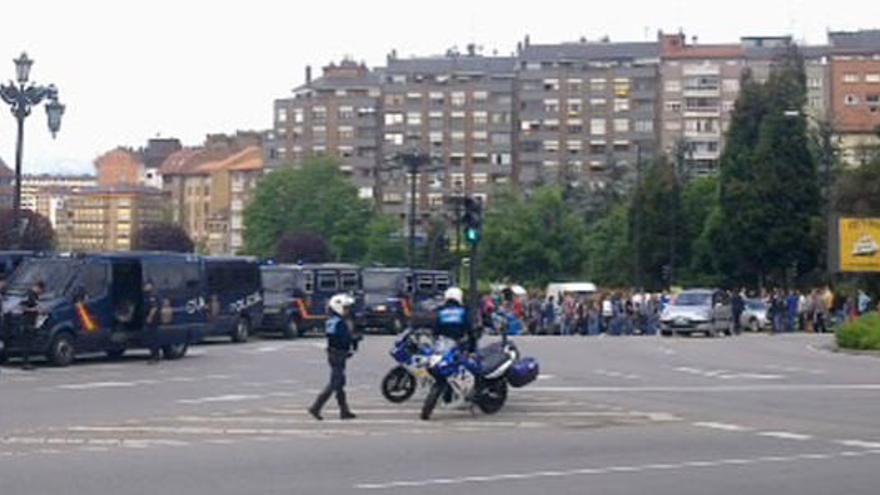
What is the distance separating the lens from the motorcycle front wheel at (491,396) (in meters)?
23.5

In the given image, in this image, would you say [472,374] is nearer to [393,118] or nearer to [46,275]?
[46,275]

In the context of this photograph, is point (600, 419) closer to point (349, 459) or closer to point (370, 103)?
point (349, 459)

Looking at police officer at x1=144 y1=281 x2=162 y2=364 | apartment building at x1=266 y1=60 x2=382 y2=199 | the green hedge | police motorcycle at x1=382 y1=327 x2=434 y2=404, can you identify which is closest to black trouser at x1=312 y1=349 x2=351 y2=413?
police motorcycle at x1=382 y1=327 x2=434 y2=404

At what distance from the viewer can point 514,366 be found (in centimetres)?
2402

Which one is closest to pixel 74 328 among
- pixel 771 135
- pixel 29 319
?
pixel 29 319

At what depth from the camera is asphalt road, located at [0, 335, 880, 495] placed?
1545 cm

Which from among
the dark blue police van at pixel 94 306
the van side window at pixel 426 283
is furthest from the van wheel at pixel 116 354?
the van side window at pixel 426 283

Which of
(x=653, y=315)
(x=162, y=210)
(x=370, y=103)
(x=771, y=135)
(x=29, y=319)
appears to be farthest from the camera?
(x=162, y=210)

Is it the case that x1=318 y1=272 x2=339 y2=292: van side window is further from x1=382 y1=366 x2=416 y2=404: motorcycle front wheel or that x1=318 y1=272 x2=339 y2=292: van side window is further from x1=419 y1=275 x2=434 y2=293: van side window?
x1=382 y1=366 x2=416 y2=404: motorcycle front wheel

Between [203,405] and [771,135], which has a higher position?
[771,135]

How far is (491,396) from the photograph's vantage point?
2358 cm

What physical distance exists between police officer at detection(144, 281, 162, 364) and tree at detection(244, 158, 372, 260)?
78128 millimetres

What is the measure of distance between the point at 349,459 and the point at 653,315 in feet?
155

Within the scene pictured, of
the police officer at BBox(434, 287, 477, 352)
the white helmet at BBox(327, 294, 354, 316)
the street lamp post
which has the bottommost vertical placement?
the police officer at BBox(434, 287, 477, 352)
